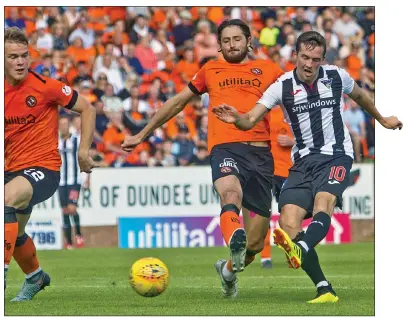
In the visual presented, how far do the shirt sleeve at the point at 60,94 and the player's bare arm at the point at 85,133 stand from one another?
6 cm

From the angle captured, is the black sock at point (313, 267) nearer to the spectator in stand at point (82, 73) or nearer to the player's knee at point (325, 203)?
the player's knee at point (325, 203)

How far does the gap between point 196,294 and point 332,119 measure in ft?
7.65

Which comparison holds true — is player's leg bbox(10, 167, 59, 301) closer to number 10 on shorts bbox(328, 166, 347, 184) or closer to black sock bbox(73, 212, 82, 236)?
number 10 on shorts bbox(328, 166, 347, 184)

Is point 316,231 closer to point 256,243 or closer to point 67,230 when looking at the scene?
point 256,243

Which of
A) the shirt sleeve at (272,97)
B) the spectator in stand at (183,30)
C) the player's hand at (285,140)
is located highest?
the spectator in stand at (183,30)

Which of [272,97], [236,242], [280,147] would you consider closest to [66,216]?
[280,147]

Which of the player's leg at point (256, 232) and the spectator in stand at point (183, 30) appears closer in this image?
the player's leg at point (256, 232)

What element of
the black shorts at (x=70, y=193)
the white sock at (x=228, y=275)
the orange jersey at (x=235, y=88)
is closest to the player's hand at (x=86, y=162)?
the orange jersey at (x=235, y=88)

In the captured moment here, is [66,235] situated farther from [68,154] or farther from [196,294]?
[196,294]

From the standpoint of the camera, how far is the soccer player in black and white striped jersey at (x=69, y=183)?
19.7 m

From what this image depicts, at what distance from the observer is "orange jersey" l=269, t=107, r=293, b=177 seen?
1481 cm

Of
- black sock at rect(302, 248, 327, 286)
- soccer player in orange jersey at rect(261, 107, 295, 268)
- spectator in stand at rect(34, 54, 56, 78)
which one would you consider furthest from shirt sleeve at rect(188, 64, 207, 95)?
spectator in stand at rect(34, 54, 56, 78)

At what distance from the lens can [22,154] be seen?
34.3 feet
